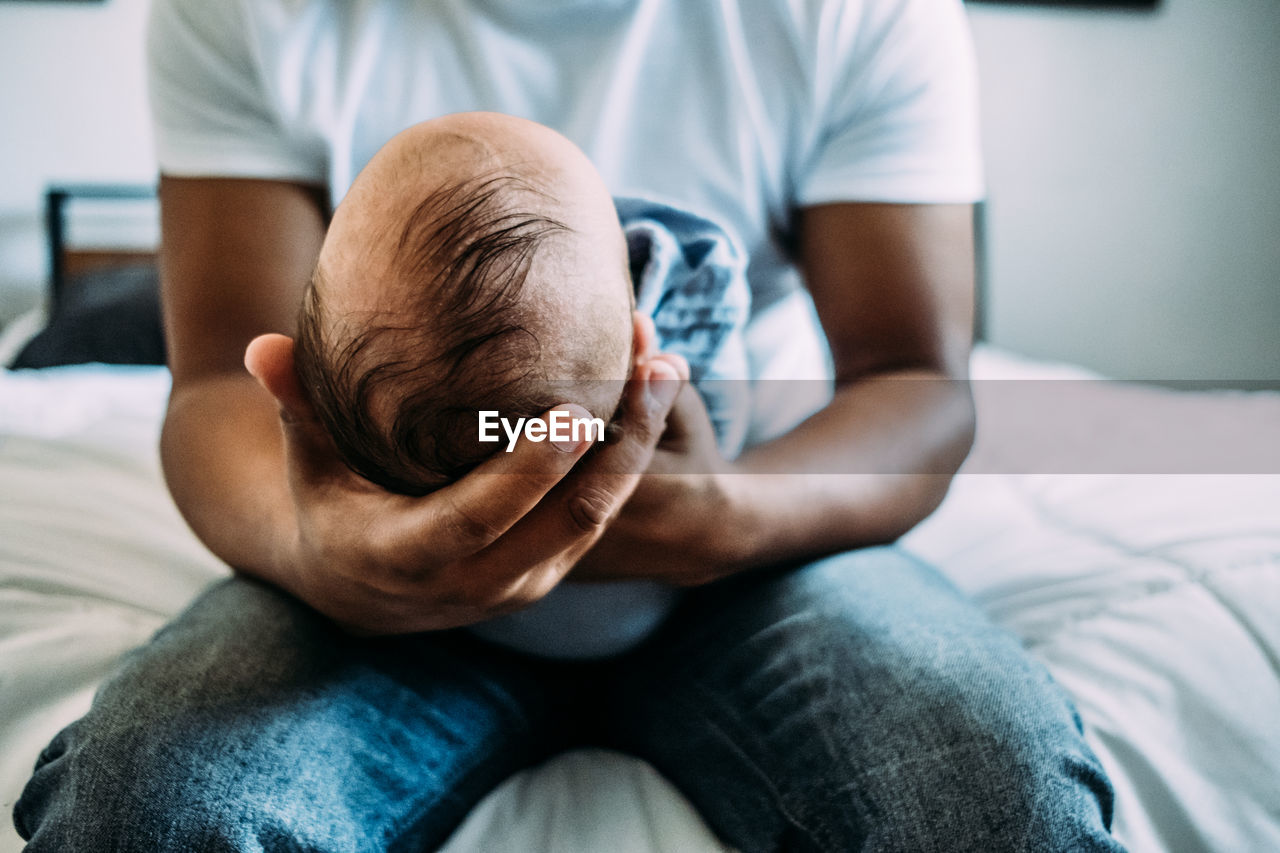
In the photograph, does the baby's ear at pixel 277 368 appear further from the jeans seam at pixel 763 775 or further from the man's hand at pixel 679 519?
the jeans seam at pixel 763 775

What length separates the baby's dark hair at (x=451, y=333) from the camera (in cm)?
49

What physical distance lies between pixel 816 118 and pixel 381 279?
0.51 metres

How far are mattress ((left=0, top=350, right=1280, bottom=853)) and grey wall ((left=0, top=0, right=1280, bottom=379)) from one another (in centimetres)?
145

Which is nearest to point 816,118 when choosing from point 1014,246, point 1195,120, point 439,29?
point 439,29

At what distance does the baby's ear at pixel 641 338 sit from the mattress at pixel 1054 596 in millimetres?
347

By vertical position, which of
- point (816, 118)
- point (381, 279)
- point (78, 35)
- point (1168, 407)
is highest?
point (78, 35)

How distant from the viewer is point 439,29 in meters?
0.83

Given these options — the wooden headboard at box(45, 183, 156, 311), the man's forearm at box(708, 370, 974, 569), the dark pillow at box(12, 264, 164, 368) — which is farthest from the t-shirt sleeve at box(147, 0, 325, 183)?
the wooden headboard at box(45, 183, 156, 311)

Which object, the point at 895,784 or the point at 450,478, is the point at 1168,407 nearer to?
the point at 895,784

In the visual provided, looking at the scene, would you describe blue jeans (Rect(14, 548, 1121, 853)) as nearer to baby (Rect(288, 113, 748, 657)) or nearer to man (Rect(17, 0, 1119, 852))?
man (Rect(17, 0, 1119, 852))

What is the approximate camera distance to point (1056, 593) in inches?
32.9

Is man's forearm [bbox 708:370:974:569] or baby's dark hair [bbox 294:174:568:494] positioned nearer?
baby's dark hair [bbox 294:174:568:494]

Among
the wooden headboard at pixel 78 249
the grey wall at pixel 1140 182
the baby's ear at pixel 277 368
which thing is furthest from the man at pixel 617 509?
the grey wall at pixel 1140 182

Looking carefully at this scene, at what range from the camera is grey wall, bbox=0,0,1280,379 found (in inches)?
99.0
